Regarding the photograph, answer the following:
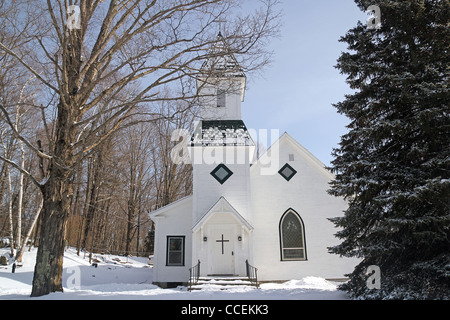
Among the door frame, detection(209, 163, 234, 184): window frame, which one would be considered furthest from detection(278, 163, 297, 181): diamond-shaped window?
the door frame

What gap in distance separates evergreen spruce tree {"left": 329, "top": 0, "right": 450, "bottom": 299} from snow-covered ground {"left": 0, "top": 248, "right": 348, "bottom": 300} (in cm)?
159

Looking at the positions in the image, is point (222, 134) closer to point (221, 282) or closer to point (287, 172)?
point (287, 172)

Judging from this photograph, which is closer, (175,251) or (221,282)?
(221,282)

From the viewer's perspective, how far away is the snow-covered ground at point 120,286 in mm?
7863

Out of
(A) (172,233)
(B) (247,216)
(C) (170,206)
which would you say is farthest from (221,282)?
(C) (170,206)

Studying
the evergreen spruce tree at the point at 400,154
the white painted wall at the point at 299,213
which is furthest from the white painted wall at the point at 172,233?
the evergreen spruce tree at the point at 400,154

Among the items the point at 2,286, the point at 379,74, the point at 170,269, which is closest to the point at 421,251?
the point at 379,74

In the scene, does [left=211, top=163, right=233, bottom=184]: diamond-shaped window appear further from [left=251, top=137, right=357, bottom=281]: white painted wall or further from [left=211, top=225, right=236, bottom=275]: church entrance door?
[left=211, top=225, right=236, bottom=275]: church entrance door

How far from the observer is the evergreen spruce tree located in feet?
19.9

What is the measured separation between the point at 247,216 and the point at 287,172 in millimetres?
2956

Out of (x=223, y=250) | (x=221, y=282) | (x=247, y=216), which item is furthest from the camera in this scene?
(x=247, y=216)

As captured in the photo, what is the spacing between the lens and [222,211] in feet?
44.7

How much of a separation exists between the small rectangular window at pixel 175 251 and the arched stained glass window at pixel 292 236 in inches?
185
